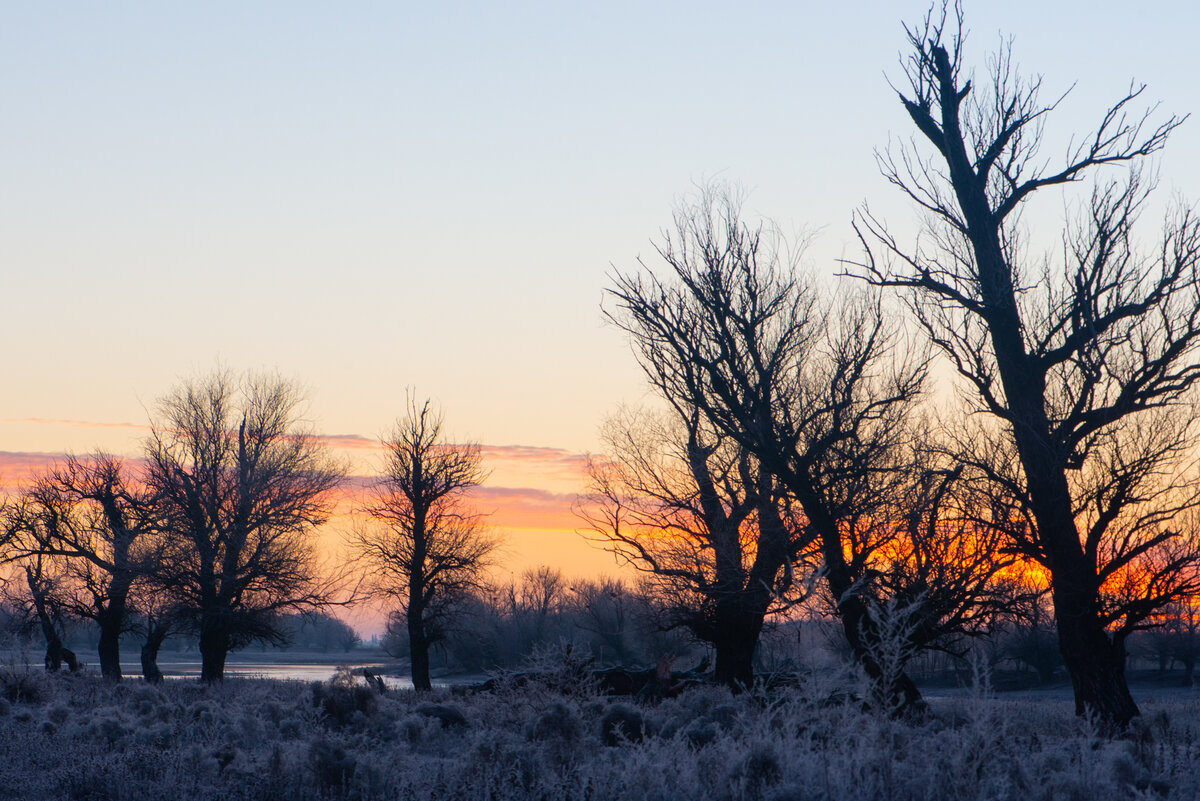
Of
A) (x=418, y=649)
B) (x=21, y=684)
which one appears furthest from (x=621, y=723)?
(x=418, y=649)

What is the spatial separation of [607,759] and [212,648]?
79.2ft

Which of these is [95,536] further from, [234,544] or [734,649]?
[734,649]

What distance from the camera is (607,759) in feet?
29.0

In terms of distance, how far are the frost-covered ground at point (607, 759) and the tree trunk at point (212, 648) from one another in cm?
1606

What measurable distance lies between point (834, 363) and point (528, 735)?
10117 millimetres

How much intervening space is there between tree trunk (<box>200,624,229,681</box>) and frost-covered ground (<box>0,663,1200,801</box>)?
16063 mm

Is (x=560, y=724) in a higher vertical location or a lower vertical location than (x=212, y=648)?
higher

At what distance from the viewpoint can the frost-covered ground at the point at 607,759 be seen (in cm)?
730

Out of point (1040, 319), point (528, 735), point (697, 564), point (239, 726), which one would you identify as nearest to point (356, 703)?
point (239, 726)

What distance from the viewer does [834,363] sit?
18453 millimetres

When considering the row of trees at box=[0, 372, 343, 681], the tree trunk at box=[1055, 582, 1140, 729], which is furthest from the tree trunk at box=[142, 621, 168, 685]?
the tree trunk at box=[1055, 582, 1140, 729]

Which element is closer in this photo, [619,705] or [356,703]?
[619,705]

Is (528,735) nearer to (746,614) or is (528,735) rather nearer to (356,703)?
(356,703)

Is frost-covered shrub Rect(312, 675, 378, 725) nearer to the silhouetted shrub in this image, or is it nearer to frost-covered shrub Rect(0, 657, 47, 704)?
the silhouetted shrub
